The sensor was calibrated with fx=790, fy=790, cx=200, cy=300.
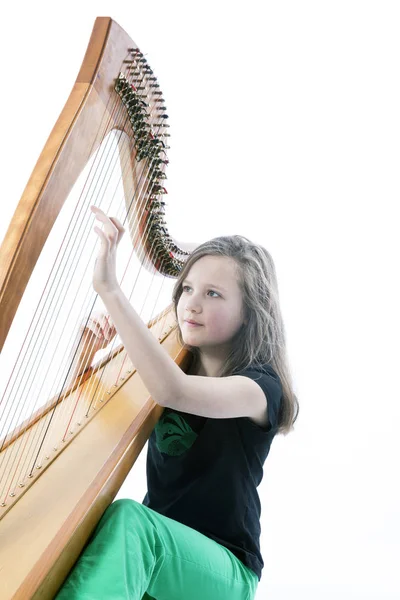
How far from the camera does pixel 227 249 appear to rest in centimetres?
223

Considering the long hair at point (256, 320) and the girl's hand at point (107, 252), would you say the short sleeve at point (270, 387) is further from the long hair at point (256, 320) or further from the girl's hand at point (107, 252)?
the girl's hand at point (107, 252)

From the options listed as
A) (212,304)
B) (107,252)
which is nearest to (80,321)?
(212,304)

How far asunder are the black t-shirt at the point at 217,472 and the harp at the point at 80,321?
141 mm

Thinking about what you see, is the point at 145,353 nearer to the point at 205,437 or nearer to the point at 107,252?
the point at 107,252

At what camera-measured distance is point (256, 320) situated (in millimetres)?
2188

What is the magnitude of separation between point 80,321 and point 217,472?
0.64 meters

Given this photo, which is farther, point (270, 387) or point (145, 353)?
point (270, 387)

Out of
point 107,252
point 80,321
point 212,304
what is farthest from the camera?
point 80,321

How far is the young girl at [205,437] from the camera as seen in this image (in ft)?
5.24

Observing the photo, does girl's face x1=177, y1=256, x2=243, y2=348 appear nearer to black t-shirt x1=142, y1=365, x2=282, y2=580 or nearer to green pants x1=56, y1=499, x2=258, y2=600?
black t-shirt x1=142, y1=365, x2=282, y2=580

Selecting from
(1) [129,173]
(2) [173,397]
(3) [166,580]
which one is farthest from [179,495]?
(1) [129,173]

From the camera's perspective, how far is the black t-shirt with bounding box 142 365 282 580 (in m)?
1.99

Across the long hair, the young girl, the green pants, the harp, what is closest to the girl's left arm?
the young girl

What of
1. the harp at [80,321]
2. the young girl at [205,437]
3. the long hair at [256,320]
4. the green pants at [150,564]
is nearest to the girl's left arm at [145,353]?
the young girl at [205,437]
